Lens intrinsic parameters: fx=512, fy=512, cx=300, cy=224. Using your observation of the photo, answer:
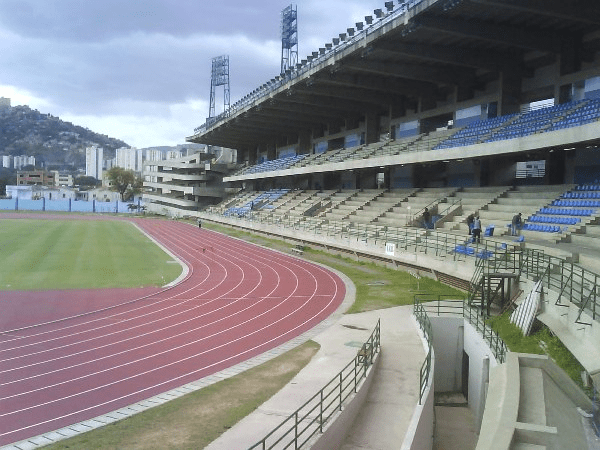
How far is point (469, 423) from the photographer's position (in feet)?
42.4

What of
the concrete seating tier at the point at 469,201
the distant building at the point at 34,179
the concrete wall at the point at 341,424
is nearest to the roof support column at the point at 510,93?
the concrete seating tier at the point at 469,201

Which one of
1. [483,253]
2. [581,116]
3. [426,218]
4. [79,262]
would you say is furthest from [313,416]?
[79,262]

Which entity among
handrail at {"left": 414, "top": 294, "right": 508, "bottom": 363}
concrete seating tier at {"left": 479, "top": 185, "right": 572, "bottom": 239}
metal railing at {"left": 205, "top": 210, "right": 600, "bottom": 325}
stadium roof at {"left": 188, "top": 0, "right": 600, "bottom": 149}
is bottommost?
handrail at {"left": 414, "top": 294, "right": 508, "bottom": 363}

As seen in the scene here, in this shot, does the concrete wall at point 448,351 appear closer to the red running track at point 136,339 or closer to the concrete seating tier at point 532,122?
the red running track at point 136,339

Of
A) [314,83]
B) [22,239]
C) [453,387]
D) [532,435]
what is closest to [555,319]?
[453,387]

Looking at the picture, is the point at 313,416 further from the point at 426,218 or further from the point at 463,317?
the point at 426,218

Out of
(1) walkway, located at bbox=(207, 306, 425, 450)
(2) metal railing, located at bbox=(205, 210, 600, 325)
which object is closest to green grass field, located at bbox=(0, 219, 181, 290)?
(2) metal railing, located at bbox=(205, 210, 600, 325)

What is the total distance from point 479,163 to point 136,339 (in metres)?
24.8

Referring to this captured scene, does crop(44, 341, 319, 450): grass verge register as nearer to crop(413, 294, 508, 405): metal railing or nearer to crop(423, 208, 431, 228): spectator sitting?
crop(413, 294, 508, 405): metal railing

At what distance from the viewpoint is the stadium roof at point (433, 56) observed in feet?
82.2

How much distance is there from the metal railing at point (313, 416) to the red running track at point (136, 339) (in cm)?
322

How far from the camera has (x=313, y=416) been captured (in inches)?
344

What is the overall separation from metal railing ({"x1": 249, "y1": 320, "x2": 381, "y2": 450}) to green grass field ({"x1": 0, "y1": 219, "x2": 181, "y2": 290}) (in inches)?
550

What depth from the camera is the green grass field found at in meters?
22.3
